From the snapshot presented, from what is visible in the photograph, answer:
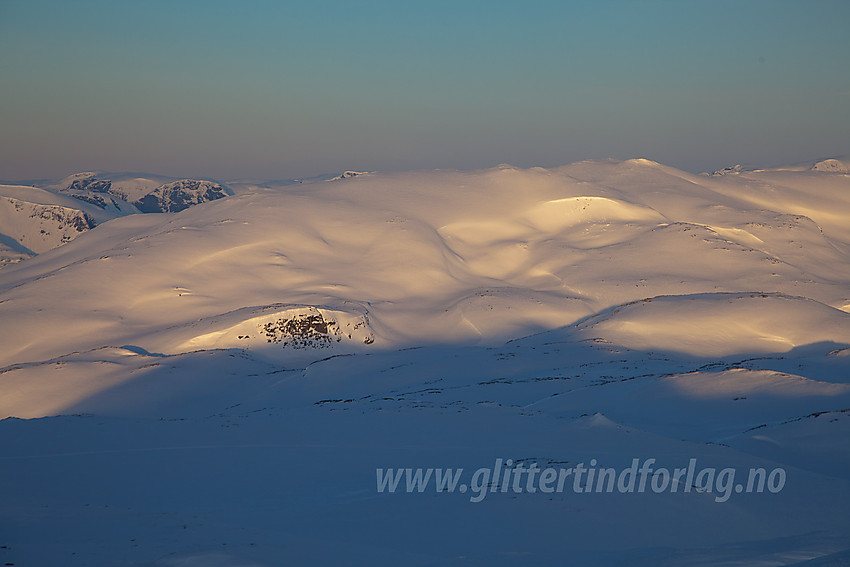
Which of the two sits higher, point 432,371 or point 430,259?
point 430,259

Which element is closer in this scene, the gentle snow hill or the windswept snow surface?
the windswept snow surface

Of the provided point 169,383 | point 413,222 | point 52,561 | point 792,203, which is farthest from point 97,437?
point 792,203

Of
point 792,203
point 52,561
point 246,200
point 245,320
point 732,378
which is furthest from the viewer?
point 792,203

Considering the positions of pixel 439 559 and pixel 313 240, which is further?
pixel 313 240

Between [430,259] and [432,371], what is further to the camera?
[430,259]

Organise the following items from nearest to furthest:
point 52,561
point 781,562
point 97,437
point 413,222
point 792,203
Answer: point 781,562 → point 52,561 → point 97,437 → point 413,222 → point 792,203

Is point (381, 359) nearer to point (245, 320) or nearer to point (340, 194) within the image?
point (245, 320)

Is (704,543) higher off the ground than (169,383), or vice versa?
(704,543)
